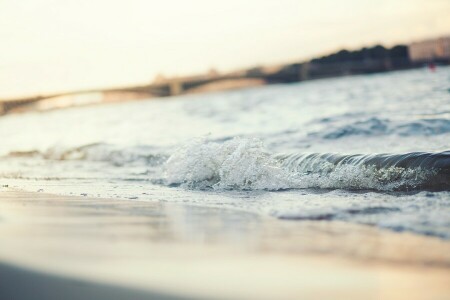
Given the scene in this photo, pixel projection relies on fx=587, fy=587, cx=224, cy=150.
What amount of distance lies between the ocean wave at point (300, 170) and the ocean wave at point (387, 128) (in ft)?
12.5

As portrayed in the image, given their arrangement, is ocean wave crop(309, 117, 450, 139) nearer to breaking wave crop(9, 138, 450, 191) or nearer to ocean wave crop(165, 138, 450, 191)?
breaking wave crop(9, 138, 450, 191)

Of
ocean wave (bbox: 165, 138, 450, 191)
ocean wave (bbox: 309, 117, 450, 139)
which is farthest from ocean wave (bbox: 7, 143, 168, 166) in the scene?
ocean wave (bbox: 309, 117, 450, 139)

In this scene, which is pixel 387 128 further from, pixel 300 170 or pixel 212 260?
pixel 212 260

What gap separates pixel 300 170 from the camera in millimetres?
6848

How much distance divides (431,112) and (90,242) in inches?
447

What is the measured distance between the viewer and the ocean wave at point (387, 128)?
10.1m

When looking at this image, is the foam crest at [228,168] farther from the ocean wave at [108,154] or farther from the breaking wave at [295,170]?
the ocean wave at [108,154]

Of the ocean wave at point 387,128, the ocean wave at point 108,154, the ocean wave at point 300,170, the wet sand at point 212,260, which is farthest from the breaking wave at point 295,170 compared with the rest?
the ocean wave at point 387,128

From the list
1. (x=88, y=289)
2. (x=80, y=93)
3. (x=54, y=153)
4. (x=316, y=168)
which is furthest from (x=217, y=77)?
(x=88, y=289)

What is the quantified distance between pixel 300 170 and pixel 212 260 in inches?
178

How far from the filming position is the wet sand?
2.01 metres

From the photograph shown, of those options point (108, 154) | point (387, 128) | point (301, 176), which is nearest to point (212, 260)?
point (301, 176)

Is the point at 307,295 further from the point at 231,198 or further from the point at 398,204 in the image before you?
the point at 231,198

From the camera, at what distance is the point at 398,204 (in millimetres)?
4086
